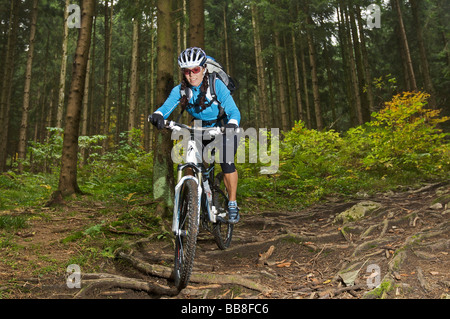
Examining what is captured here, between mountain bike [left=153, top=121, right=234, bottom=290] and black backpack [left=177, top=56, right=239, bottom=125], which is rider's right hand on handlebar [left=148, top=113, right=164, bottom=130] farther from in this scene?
black backpack [left=177, top=56, right=239, bottom=125]

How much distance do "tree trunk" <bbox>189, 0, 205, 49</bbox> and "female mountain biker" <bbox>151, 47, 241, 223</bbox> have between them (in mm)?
3186

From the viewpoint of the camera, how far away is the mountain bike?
11.2 ft

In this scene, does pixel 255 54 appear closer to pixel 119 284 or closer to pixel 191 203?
pixel 191 203

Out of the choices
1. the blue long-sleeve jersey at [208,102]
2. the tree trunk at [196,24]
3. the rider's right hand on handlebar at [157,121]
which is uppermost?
the tree trunk at [196,24]

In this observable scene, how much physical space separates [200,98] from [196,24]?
3.68 metres

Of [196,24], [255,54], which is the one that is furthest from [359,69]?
[196,24]

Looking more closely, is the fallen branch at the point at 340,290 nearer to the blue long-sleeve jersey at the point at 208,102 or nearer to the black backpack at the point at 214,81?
the blue long-sleeve jersey at the point at 208,102

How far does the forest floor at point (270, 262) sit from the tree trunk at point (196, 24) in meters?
4.27

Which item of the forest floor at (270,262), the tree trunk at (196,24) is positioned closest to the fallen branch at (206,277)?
the forest floor at (270,262)

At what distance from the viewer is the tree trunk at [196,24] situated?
707 centimetres

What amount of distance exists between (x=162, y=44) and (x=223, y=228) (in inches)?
161

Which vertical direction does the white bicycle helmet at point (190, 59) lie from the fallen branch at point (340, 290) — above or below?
above

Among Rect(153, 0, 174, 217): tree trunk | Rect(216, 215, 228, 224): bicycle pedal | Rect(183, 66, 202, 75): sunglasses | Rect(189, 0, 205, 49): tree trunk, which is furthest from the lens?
Rect(189, 0, 205, 49): tree trunk

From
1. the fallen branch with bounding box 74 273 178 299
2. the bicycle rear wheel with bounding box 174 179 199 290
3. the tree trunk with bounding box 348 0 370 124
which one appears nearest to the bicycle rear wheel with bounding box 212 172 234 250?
the bicycle rear wheel with bounding box 174 179 199 290
